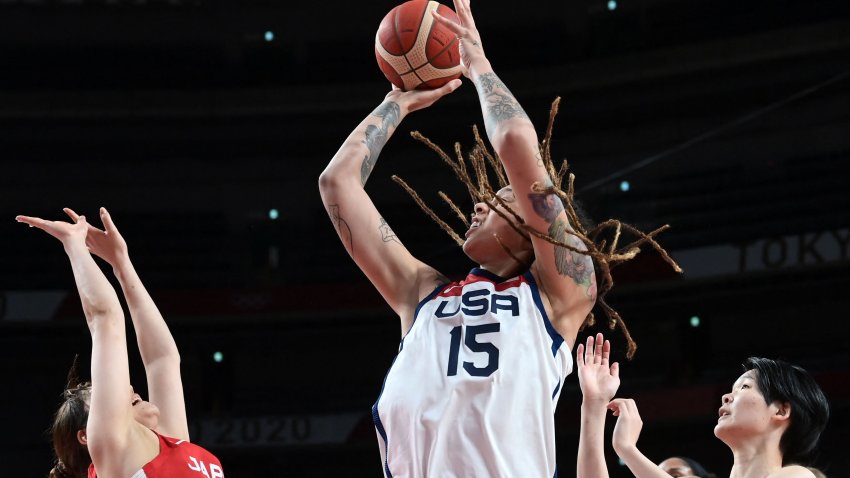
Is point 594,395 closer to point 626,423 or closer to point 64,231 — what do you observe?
point 626,423

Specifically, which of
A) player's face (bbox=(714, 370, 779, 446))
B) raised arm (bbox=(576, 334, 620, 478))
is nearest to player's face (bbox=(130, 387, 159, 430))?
raised arm (bbox=(576, 334, 620, 478))

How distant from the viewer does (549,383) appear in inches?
85.5

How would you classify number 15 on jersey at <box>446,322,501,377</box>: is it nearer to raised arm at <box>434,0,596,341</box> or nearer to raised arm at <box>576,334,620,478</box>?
raised arm at <box>434,0,596,341</box>

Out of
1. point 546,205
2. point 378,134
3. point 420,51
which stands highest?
point 420,51

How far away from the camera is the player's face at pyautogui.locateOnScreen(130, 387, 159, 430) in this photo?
9.74ft

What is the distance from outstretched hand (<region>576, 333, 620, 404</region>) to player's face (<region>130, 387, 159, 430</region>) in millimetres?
1265

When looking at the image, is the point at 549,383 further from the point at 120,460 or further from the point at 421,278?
the point at 120,460

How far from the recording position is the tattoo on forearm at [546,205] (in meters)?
2.24

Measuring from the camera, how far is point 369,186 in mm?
13969

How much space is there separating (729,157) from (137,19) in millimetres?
8209

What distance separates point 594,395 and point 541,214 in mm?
626

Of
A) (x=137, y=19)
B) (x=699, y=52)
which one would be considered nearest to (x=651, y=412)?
(x=699, y=52)

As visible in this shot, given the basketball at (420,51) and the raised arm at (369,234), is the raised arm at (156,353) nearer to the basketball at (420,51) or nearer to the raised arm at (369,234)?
the raised arm at (369,234)

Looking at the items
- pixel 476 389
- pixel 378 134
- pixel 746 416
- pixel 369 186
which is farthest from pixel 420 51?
pixel 369 186
